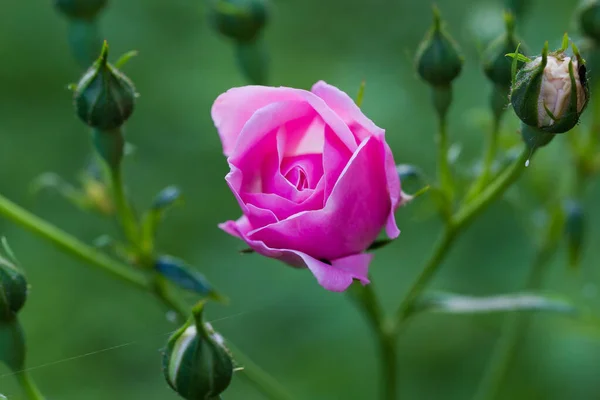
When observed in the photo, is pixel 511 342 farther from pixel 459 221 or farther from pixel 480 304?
pixel 459 221

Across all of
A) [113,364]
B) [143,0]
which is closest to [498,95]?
[113,364]

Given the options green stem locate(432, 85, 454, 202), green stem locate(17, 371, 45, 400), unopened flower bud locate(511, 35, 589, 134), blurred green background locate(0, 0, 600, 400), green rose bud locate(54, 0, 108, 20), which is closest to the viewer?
unopened flower bud locate(511, 35, 589, 134)

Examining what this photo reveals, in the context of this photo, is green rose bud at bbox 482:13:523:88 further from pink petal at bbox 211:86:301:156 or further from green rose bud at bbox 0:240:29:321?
green rose bud at bbox 0:240:29:321

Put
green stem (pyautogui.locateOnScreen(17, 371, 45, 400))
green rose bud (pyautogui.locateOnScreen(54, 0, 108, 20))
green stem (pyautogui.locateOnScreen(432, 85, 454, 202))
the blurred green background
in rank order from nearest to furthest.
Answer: green stem (pyautogui.locateOnScreen(17, 371, 45, 400))
green stem (pyautogui.locateOnScreen(432, 85, 454, 202))
green rose bud (pyautogui.locateOnScreen(54, 0, 108, 20))
the blurred green background

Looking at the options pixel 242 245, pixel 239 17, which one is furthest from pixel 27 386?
pixel 242 245

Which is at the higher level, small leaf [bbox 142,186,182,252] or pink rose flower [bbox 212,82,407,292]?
pink rose flower [bbox 212,82,407,292]

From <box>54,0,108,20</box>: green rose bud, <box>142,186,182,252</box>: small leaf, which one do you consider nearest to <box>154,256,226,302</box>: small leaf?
<box>142,186,182,252</box>: small leaf

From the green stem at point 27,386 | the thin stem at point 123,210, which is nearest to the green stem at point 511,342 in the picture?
the thin stem at point 123,210
